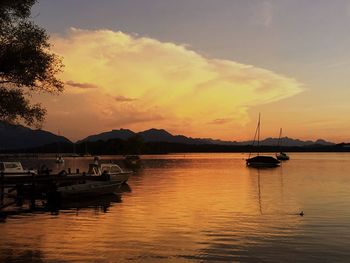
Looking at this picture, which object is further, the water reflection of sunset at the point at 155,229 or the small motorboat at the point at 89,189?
the small motorboat at the point at 89,189

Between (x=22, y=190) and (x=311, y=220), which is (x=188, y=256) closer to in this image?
(x=311, y=220)

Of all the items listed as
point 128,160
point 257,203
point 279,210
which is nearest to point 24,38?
point 279,210

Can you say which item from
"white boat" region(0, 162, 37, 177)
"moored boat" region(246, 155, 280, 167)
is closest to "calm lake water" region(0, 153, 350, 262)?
"white boat" region(0, 162, 37, 177)

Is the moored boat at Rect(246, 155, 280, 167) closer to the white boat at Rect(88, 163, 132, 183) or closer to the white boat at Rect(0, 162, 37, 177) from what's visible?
the white boat at Rect(88, 163, 132, 183)

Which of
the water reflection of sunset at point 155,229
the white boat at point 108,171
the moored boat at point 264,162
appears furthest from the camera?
the moored boat at point 264,162

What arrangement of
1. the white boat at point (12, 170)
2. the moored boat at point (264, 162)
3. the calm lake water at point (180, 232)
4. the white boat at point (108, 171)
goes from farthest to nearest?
the moored boat at point (264, 162)
the white boat at point (108, 171)
the white boat at point (12, 170)
the calm lake water at point (180, 232)

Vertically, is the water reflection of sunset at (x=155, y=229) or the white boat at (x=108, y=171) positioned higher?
the white boat at (x=108, y=171)

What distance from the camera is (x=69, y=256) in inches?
902

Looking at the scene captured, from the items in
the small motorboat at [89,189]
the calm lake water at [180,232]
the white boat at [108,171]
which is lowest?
the calm lake water at [180,232]

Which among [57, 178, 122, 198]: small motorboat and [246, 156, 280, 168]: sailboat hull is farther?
[246, 156, 280, 168]: sailboat hull

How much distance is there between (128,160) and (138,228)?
16786cm

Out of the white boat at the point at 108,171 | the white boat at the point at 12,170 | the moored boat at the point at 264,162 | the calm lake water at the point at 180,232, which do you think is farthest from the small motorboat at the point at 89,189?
→ the moored boat at the point at 264,162

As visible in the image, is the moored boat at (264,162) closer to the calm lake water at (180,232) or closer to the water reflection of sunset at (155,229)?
the calm lake water at (180,232)

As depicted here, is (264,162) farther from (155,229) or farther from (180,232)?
(180,232)
